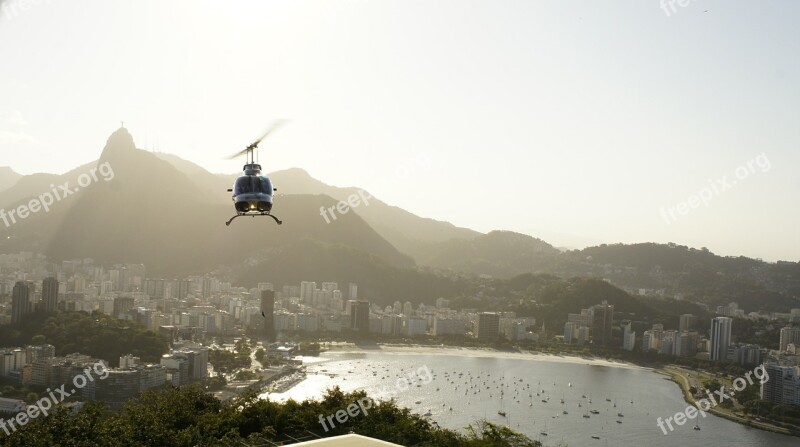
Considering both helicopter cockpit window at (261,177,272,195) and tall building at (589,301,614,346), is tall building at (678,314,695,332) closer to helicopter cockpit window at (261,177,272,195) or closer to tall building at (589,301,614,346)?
tall building at (589,301,614,346)

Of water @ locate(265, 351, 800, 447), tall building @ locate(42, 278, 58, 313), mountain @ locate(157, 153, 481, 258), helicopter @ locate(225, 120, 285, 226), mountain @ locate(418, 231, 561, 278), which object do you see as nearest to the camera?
helicopter @ locate(225, 120, 285, 226)

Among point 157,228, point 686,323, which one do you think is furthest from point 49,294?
point 686,323

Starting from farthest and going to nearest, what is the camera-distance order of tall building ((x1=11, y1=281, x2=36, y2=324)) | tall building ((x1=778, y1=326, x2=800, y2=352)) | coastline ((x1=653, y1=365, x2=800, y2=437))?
tall building ((x1=778, y1=326, x2=800, y2=352)) < tall building ((x1=11, y1=281, x2=36, y2=324)) < coastline ((x1=653, y1=365, x2=800, y2=437))

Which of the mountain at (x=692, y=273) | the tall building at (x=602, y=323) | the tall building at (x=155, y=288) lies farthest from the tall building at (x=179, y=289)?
the mountain at (x=692, y=273)

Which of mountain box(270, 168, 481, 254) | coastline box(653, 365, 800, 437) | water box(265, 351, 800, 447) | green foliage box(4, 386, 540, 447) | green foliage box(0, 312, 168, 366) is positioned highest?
mountain box(270, 168, 481, 254)

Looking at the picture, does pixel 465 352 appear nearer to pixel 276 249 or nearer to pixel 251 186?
pixel 276 249

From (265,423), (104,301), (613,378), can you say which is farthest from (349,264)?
(265,423)

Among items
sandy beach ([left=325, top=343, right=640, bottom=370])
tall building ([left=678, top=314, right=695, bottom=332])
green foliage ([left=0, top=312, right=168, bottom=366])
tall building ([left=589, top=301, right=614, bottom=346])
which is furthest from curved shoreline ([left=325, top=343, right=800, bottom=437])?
green foliage ([left=0, top=312, right=168, bottom=366])
